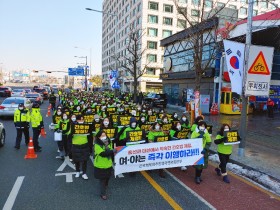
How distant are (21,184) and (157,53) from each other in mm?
54050

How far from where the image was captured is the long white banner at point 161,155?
6969 mm

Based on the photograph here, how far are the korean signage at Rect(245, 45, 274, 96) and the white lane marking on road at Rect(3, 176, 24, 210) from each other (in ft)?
25.3

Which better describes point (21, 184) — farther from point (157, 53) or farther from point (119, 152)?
point (157, 53)

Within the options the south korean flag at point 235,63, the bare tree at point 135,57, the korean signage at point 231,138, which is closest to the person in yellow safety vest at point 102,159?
the korean signage at point 231,138

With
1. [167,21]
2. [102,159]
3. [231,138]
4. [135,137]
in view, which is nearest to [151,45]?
[167,21]

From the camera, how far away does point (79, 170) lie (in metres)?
7.63

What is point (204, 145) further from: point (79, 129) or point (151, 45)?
point (151, 45)

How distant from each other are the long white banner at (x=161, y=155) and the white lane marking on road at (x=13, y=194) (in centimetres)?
249

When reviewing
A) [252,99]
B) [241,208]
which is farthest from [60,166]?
[252,99]

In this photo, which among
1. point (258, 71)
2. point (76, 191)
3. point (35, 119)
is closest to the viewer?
point (76, 191)

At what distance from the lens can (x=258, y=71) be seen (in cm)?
963

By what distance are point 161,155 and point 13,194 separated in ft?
12.3

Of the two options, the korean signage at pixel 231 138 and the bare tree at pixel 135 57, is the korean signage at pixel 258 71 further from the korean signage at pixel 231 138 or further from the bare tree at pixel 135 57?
the bare tree at pixel 135 57

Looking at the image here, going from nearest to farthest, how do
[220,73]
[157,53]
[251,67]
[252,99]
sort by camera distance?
[251,67] → [220,73] → [252,99] → [157,53]
